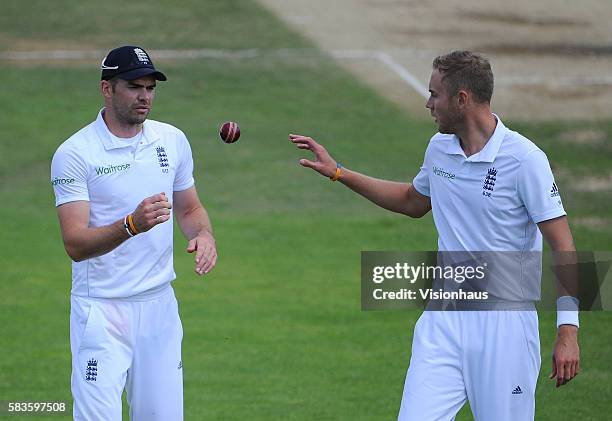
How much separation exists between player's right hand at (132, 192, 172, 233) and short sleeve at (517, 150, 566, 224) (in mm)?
1962

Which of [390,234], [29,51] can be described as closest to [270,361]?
[390,234]

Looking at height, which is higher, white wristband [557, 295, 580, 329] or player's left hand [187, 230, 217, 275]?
player's left hand [187, 230, 217, 275]

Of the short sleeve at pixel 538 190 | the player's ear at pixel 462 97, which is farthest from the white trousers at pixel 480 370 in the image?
the player's ear at pixel 462 97

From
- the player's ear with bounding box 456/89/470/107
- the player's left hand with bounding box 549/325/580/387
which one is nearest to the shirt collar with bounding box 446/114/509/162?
the player's ear with bounding box 456/89/470/107

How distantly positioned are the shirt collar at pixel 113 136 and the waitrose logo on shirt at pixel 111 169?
12 centimetres

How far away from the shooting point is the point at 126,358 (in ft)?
25.6

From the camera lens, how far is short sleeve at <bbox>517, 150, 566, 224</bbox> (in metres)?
7.21

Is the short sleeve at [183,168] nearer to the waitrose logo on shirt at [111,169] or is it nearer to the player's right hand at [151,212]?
the waitrose logo on shirt at [111,169]

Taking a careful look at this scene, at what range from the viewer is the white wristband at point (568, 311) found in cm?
716

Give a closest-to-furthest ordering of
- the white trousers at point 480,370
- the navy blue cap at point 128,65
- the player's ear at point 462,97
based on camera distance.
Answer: the white trousers at point 480,370 < the player's ear at point 462,97 < the navy blue cap at point 128,65

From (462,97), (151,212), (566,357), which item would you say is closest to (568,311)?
(566,357)

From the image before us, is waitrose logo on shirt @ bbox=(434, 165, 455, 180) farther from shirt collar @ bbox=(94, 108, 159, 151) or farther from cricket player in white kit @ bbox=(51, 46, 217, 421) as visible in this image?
shirt collar @ bbox=(94, 108, 159, 151)

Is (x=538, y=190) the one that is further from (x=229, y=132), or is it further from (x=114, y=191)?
(x=114, y=191)

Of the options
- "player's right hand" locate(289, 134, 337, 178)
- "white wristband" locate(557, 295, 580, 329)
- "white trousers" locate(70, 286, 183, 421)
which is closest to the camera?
"white wristband" locate(557, 295, 580, 329)
